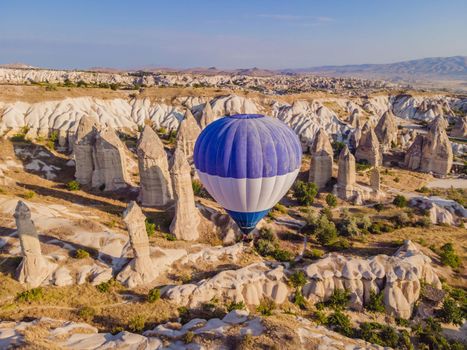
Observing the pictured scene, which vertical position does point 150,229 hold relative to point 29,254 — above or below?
below

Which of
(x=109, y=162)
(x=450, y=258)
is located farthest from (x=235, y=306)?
(x=109, y=162)

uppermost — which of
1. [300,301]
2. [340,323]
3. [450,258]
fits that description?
[450,258]

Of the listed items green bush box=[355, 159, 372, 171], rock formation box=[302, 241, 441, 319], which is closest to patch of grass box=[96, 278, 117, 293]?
rock formation box=[302, 241, 441, 319]

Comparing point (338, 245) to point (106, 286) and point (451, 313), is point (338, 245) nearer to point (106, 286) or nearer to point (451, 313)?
point (451, 313)

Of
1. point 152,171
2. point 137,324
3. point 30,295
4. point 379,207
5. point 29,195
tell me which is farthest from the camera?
point 379,207

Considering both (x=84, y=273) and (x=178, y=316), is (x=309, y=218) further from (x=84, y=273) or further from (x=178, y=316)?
(x=84, y=273)

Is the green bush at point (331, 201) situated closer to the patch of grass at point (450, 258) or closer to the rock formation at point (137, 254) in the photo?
the patch of grass at point (450, 258)

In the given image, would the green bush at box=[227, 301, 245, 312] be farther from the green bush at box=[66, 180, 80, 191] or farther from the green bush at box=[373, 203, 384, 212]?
the green bush at box=[373, 203, 384, 212]
